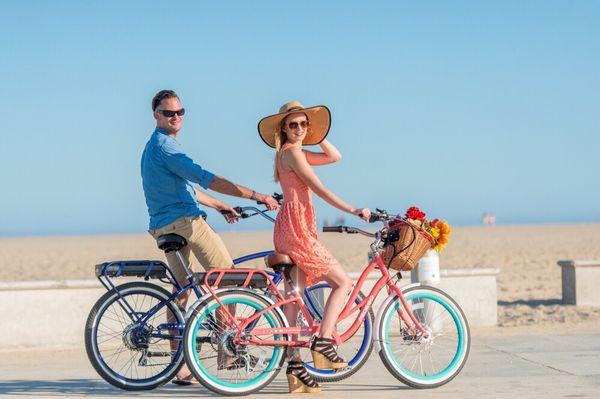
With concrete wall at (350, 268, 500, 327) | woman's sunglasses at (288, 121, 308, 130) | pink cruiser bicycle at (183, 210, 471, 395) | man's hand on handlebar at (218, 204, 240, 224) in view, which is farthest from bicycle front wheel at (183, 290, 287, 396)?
concrete wall at (350, 268, 500, 327)

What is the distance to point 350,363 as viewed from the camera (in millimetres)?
6289

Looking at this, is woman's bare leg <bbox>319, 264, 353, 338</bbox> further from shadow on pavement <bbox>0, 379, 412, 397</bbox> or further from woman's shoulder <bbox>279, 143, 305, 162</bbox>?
woman's shoulder <bbox>279, 143, 305, 162</bbox>

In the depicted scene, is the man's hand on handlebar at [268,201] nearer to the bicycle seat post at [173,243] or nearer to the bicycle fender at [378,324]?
the bicycle seat post at [173,243]

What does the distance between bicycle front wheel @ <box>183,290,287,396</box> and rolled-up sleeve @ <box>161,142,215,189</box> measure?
2.36ft

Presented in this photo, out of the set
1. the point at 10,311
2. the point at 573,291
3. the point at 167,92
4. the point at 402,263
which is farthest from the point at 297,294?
the point at 573,291

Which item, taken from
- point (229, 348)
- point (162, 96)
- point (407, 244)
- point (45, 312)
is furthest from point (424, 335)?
point (45, 312)

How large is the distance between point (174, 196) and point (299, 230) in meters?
0.92

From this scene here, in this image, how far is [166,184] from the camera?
20.8 feet

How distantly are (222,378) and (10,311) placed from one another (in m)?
3.48

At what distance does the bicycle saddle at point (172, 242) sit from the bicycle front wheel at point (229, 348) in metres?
0.45

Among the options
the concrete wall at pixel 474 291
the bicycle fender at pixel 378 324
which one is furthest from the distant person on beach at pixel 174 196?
the concrete wall at pixel 474 291

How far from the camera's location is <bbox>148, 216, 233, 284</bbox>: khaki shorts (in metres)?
6.29

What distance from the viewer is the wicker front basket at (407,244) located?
603cm

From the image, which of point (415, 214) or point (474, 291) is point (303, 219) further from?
point (474, 291)
